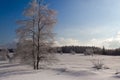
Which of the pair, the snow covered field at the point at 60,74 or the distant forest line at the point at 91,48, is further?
the distant forest line at the point at 91,48

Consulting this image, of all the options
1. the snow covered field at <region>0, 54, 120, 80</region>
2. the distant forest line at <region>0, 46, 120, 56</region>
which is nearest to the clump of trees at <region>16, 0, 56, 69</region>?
the snow covered field at <region>0, 54, 120, 80</region>

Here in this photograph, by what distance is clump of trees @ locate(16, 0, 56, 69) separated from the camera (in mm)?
21984

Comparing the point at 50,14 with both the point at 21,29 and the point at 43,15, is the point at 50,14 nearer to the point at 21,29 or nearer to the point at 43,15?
the point at 43,15

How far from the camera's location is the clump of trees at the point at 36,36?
22.0 m

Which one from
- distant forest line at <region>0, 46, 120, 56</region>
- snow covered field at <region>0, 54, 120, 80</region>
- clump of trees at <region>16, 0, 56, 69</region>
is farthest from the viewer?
distant forest line at <region>0, 46, 120, 56</region>

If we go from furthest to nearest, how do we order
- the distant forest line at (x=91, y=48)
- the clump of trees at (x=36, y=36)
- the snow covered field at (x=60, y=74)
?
the distant forest line at (x=91, y=48) → the clump of trees at (x=36, y=36) → the snow covered field at (x=60, y=74)

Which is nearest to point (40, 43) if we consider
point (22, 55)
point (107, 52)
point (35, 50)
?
point (35, 50)

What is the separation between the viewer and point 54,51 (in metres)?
22.4

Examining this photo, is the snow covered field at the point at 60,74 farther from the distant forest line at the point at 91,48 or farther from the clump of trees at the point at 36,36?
the distant forest line at the point at 91,48

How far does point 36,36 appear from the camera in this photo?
72.6ft

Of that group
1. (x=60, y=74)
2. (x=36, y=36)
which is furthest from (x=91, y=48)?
(x=60, y=74)

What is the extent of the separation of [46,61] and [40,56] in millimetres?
914

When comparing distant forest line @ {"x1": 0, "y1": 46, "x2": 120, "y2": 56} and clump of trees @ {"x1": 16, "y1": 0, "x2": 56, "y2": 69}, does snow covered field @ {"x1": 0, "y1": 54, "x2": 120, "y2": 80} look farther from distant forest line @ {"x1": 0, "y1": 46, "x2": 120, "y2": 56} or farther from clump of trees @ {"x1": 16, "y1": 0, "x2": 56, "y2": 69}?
distant forest line @ {"x1": 0, "y1": 46, "x2": 120, "y2": 56}

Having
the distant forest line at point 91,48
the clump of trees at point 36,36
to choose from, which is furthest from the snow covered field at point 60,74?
the distant forest line at point 91,48
